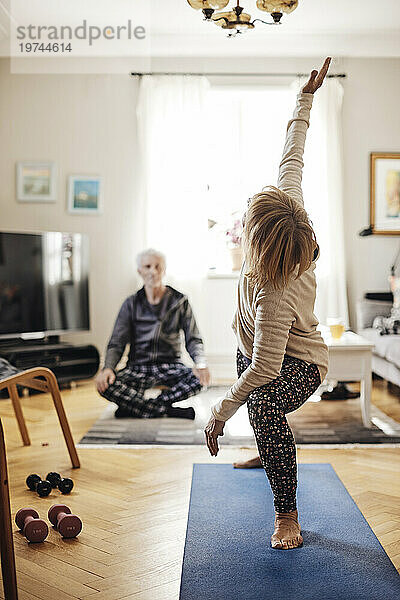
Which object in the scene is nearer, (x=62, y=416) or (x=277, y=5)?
(x=62, y=416)

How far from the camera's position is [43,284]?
5.41 meters

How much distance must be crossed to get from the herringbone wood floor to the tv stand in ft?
3.16

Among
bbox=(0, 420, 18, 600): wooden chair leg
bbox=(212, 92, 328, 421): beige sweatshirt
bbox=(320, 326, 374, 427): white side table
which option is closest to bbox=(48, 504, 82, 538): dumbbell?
bbox=(0, 420, 18, 600): wooden chair leg

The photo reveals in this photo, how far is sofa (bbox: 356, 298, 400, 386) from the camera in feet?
14.6

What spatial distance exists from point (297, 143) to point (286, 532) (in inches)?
52.3

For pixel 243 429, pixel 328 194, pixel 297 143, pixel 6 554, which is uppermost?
pixel 328 194

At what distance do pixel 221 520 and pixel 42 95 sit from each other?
4.61 meters

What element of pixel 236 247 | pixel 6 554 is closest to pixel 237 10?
pixel 236 247

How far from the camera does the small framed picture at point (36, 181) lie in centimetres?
601

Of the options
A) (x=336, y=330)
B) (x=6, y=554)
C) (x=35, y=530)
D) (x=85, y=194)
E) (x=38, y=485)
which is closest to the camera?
(x=6, y=554)

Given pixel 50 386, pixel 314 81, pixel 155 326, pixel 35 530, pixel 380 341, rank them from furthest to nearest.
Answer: pixel 380 341 → pixel 155 326 → pixel 50 386 → pixel 314 81 → pixel 35 530

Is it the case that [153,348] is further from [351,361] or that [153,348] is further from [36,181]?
[36,181]

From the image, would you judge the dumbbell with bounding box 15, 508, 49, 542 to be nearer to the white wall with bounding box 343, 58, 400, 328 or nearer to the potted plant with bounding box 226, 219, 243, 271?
the potted plant with bounding box 226, 219, 243, 271

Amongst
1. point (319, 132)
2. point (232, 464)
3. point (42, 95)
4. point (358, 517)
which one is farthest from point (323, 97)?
point (358, 517)
